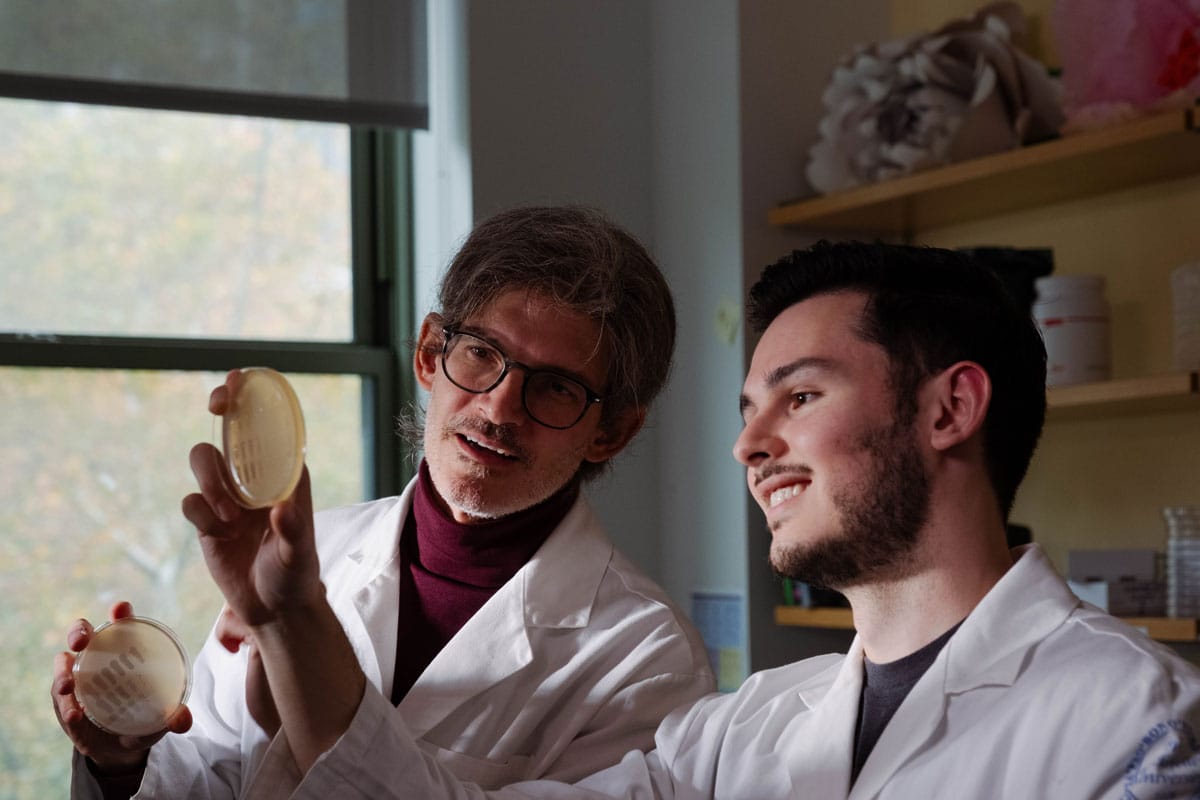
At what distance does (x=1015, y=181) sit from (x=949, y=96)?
194 millimetres

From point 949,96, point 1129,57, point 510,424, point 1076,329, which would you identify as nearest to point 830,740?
point 510,424

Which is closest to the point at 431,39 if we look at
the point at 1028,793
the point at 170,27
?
the point at 170,27

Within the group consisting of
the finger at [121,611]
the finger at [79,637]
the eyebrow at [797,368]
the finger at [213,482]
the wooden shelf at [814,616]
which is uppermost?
the eyebrow at [797,368]

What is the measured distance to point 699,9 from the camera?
2885mm

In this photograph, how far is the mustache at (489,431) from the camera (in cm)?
157

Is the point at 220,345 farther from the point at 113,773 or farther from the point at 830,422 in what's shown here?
the point at 830,422

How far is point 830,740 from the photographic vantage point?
1382 millimetres

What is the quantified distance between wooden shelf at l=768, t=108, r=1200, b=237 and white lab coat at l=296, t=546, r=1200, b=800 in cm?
108

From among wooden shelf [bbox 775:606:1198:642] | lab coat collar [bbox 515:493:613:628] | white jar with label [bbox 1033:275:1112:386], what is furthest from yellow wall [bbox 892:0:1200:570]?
lab coat collar [bbox 515:493:613:628]

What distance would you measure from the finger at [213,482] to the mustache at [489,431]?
1.63ft

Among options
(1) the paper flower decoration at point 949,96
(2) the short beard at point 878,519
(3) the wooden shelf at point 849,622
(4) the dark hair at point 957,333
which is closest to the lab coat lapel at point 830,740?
(2) the short beard at point 878,519

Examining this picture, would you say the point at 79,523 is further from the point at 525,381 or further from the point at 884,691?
the point at 884,691

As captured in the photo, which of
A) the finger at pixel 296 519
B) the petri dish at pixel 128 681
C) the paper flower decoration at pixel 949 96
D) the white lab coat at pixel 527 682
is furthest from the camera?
the paper flower decoration at pixel 949 96

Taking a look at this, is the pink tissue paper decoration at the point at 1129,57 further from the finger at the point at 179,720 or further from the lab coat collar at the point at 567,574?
the finger at the point at 179,720
